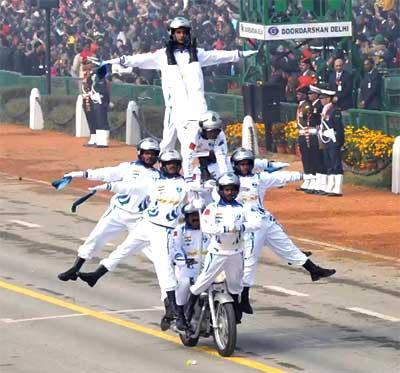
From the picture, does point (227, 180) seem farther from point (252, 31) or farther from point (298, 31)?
point (252, 31)

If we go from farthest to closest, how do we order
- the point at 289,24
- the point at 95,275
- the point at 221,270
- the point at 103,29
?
the point at 103,29
the point at 289,24
the point at 95,275
the point at 221,270

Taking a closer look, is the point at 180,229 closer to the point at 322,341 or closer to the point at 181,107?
the point at 322,341

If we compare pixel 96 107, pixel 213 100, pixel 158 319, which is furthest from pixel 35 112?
pixel 158 319

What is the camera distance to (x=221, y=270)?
661 inches

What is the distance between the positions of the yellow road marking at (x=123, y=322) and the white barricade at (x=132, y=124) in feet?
53.7

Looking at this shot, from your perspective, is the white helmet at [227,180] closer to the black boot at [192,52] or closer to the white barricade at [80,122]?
the black boot at [192,52]

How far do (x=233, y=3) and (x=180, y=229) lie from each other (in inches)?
1229

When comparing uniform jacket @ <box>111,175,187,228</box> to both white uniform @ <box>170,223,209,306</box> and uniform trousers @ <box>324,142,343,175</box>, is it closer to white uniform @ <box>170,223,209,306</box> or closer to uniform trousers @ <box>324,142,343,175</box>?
white uniform @ <box>170,223,209,306</box>

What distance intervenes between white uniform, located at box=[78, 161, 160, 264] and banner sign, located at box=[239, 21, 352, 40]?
1640cm

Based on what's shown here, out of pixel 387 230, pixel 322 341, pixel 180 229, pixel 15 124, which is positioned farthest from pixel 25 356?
pixel 15 124

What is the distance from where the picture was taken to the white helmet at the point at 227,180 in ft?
54.6

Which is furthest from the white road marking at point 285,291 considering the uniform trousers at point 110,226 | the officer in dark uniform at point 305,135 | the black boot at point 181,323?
the officer in dark uniform at point 305,135

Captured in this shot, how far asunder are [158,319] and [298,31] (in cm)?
1679

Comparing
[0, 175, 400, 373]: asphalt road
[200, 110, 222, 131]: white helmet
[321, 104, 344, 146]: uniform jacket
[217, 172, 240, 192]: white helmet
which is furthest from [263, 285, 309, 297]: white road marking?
[321, 104, 344, 146]: uniform jacket
